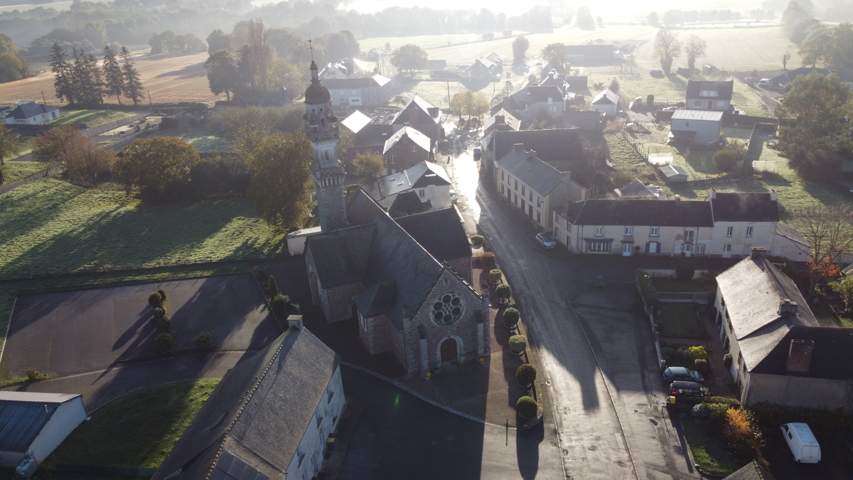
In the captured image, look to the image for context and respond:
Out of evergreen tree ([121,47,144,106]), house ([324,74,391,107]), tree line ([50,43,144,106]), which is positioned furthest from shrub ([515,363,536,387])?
evergreen tree ([121,47,144,106])

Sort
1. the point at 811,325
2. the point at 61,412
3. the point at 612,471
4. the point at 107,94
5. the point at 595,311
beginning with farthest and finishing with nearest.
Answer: the point at 107,94, the point at 595,311, the point at 811,325, the point at 61,412, the point at 612,471

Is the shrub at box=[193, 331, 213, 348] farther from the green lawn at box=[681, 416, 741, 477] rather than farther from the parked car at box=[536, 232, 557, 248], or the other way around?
the green lawn at box=[681, 416, 741, 477]

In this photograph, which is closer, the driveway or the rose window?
the driveway

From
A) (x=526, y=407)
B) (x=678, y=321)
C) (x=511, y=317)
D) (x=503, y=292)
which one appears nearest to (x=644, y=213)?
(x=678, y=321)

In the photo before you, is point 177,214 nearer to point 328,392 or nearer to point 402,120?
point 402,120

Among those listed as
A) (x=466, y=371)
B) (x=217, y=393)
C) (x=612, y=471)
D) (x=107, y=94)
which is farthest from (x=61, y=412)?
(x=107, y=94)

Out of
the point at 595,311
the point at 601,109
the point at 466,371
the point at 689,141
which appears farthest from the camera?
the point at 601,109

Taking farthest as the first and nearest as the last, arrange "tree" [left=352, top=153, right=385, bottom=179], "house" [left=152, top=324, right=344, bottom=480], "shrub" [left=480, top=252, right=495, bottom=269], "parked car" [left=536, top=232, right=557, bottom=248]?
"tree" [left=352, top=153, right=385, bottom=179], "parked car" [left=536, top=232, right=557, bottom=248], "shrub" [left=480, top=252, right=495, bottom=269], "house" [left=152, top=324, right=344, bottom=480]

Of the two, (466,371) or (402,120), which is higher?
(402,120)
